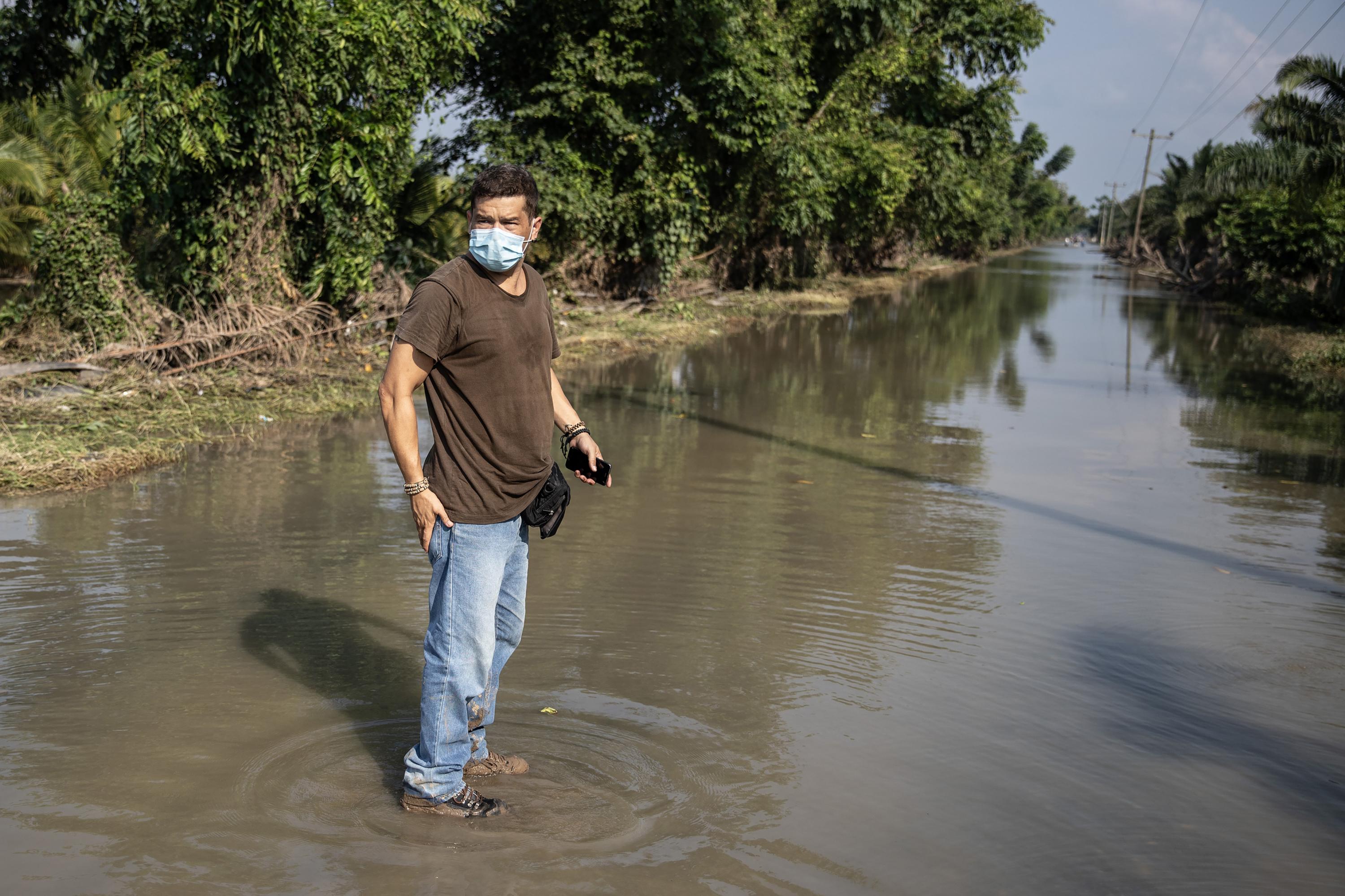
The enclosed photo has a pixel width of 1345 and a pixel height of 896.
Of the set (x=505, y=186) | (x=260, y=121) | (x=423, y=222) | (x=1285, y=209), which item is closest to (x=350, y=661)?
(x=505, y=186)

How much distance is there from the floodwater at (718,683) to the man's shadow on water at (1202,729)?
0.02 metres

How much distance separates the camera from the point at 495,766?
3492 mm

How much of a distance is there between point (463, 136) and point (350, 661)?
15549 millimetres

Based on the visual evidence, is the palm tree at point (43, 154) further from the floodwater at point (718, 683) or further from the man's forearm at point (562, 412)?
the man's forearm at point (562, 412)

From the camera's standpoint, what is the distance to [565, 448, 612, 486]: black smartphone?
3.57 meters

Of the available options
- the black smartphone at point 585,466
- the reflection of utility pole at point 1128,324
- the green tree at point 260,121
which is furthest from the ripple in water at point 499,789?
the reflection of utility pole at point 1128,324

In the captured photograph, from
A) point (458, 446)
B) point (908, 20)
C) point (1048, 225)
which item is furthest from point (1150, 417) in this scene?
point (1048, 225)

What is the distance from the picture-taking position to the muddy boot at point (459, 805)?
3.19 m

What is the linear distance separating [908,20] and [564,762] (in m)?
26.0

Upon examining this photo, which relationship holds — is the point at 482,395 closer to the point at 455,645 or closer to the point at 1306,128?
the point at 455,645

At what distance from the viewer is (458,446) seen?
123 inches

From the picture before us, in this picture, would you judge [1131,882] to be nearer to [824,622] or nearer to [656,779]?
[656,779]

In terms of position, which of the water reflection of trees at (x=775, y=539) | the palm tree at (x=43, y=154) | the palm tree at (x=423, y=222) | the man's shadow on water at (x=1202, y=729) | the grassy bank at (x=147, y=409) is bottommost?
the man's shadow on water at (x=1202, y=729)

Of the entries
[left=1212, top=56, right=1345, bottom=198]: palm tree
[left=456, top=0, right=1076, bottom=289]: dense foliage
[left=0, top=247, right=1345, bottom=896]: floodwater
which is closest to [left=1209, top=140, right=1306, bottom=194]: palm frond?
[left=1212, top=56, right=1345, bottom=198]: palm tree
